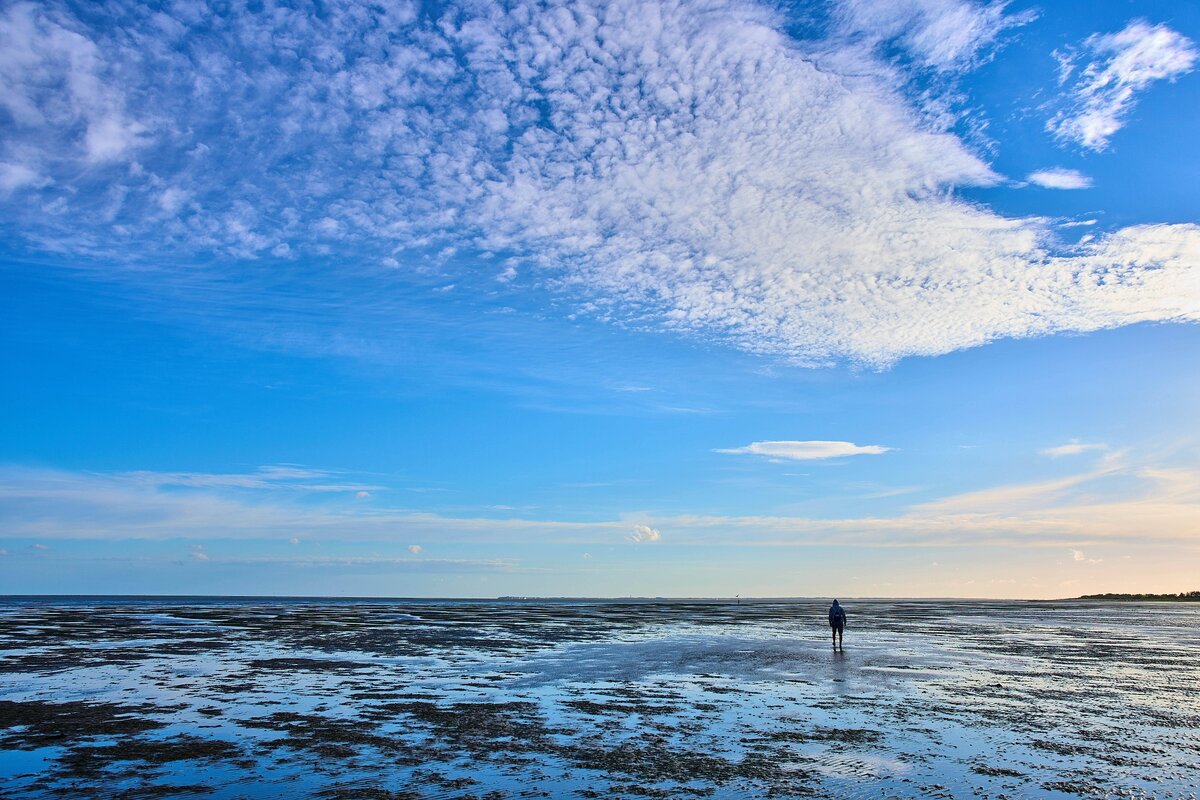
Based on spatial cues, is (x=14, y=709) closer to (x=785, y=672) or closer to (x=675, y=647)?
(x=785, y=672)

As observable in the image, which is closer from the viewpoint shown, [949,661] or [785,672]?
[785,672]

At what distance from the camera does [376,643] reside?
1601 inches

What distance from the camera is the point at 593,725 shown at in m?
17.6

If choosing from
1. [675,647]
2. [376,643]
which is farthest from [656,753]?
[376,643]

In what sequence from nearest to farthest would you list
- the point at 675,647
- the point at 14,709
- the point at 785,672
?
the point at 14,709, the point at 785,672, the point at 675,647

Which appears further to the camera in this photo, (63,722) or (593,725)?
(593,725)

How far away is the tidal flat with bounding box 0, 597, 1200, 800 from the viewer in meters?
12.7

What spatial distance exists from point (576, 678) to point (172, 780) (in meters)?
15.1

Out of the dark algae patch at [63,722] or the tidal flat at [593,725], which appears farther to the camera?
the dark algae patch at [63,722]

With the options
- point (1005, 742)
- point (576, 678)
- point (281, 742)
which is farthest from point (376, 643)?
point (1005, 742)

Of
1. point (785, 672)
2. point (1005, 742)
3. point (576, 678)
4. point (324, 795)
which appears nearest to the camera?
point (324, 795)

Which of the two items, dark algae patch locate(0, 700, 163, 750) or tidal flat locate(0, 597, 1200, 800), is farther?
dark algae patch locate(0, 700, 163, 750)

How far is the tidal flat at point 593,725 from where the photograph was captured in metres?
12.7

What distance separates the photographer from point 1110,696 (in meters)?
22.2
